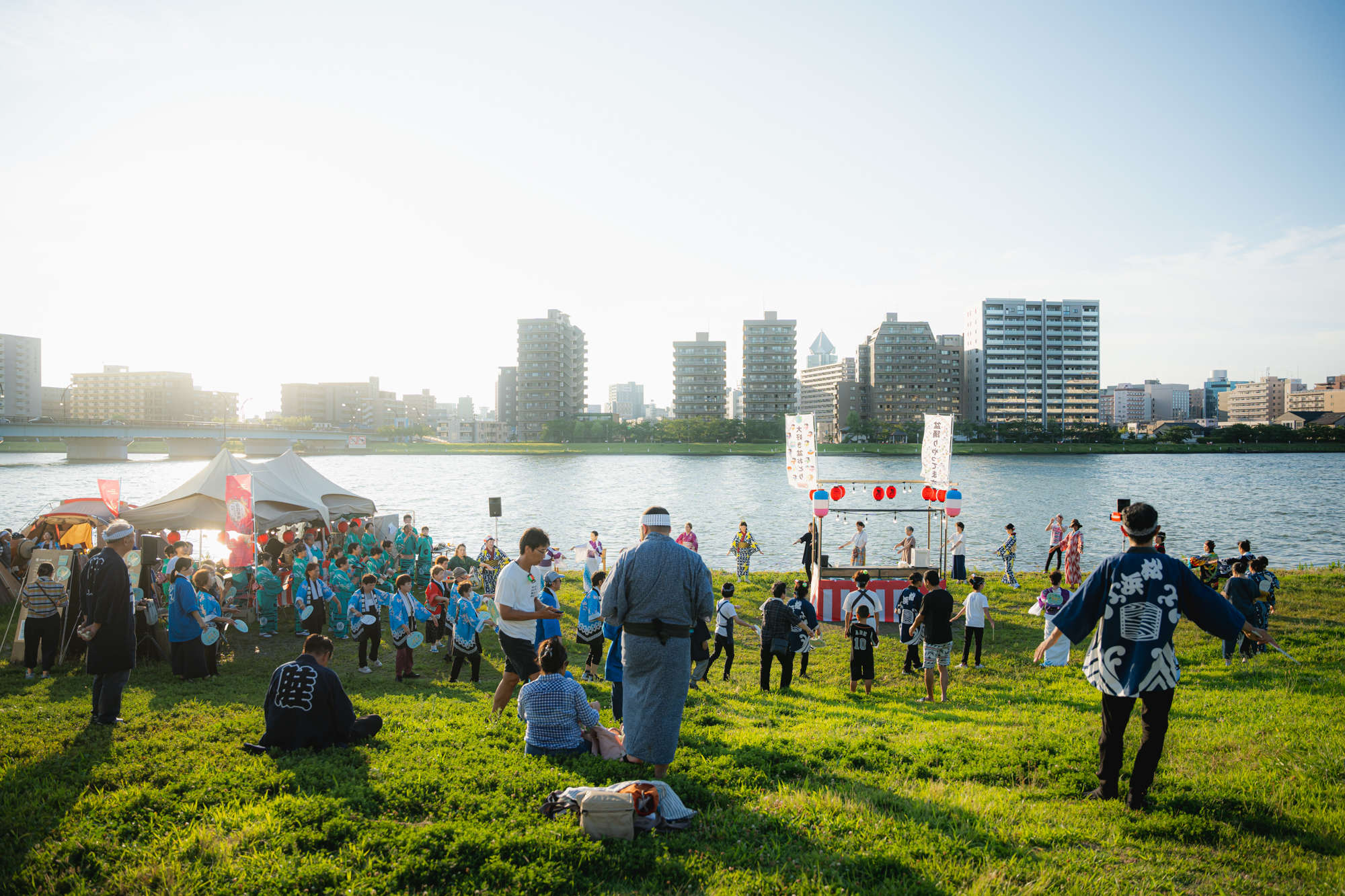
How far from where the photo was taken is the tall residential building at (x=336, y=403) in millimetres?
175500

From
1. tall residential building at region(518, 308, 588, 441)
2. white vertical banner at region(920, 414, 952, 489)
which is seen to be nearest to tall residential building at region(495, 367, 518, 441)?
tall residential building at region(518, 308, 588, 441)

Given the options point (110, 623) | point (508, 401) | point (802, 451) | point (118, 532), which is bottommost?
point (110, 623)

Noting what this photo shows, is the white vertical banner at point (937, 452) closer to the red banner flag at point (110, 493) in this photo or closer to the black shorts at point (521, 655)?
the black shorts at point (521, 655)

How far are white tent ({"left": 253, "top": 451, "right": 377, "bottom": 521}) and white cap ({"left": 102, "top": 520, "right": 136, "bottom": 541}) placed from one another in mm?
14395

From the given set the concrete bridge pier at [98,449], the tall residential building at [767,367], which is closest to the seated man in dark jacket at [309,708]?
the concrete bridge pier at [98,449]

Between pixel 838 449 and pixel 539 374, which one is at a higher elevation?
pixel 539 374

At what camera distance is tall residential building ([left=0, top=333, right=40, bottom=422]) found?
14638cm

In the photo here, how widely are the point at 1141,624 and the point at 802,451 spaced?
14663 millimetres

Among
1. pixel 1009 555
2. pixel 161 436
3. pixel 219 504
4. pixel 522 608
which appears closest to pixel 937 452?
pixel 1009 555

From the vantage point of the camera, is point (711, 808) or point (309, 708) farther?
point (309, 708)

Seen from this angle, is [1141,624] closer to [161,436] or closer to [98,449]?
[161,436]

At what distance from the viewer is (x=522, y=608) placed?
6.50 metres

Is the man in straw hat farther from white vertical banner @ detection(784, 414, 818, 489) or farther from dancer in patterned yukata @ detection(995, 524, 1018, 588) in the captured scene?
dancer in patterned yukata @ detection(995, 524, 1018, 588)

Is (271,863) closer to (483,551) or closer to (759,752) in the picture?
(759,752)
